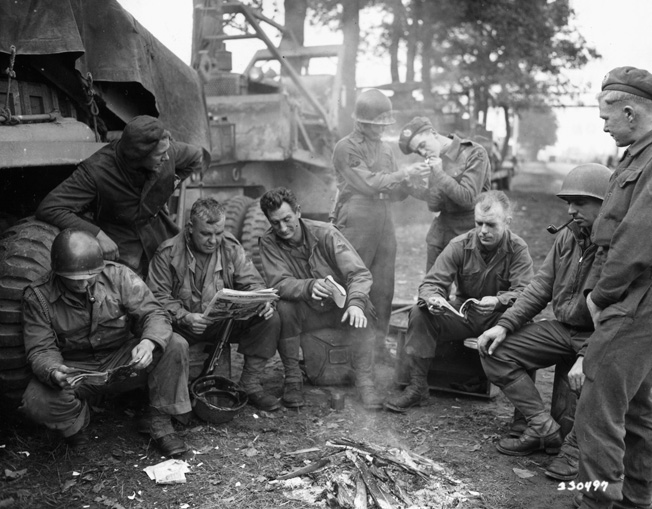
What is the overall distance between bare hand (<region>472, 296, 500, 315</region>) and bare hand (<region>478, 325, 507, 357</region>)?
34 cm

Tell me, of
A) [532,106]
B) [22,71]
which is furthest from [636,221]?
[532,106]

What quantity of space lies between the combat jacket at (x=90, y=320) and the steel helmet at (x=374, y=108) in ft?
8.17

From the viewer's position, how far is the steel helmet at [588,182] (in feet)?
12.0

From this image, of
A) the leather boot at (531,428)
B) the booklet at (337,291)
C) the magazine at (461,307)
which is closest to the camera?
the leather boot at (531,428)

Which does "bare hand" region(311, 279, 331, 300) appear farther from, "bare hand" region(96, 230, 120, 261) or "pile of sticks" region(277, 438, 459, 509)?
"bare hand" region(96, 230, 120, 261)

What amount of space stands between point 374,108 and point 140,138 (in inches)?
81.5

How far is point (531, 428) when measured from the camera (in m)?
4.09

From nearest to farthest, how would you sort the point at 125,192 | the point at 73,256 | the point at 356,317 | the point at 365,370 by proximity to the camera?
1. the point at 73,256
2. the point at 125,192
3. the point at 356,317
4. the point at 365,370

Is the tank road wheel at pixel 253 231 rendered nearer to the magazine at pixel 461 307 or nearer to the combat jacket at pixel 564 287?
the magazine at pixel 461 307

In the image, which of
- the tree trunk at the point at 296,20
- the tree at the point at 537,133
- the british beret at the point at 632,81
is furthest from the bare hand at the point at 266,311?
the tree at the point at 537,133

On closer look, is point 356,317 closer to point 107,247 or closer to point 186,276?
point 186,276

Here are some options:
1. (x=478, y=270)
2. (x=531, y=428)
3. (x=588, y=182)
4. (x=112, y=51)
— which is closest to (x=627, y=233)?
(x=588, y=182)

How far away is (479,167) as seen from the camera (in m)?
5.47

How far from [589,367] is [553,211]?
14591 mm
